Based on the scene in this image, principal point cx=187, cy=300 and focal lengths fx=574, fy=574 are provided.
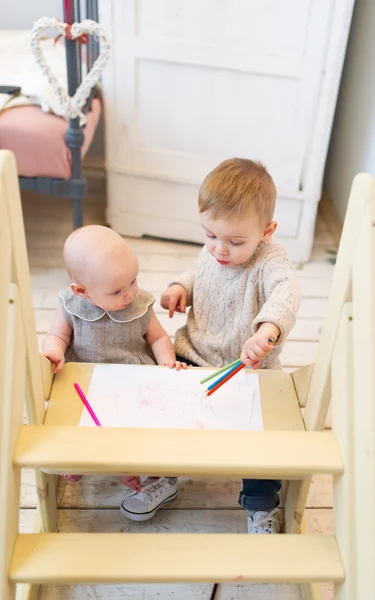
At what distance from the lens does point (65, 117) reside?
1675 millimetres

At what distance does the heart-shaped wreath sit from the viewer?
59.7 inches

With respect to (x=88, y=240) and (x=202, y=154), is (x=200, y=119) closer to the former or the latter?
(x=202, y=154)

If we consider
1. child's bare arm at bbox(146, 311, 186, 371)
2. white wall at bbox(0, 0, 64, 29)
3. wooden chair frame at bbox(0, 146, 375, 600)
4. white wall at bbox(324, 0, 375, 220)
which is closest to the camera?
wooden chair frame at bbox(0, 146, 375, 600)

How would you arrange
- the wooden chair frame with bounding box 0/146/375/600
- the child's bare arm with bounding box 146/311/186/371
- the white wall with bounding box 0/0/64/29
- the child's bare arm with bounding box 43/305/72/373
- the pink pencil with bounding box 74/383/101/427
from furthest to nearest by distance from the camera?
the white wall with bounding box 0/0/64/29
the child's bare arm with bounding box 146/311/186/371
the child's bare arm with bounding box 43/305/72/373
the pink pencil with bounding box 74/383/101/427
the wooden chair frame with bounding box 0/146/375/600

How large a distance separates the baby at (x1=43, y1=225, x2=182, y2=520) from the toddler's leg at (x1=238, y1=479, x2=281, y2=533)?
0.55 feet

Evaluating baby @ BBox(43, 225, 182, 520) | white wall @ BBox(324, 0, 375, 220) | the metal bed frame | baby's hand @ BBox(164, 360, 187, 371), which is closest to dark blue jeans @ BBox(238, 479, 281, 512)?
baby @ BBox(43, 225, 182, 520)

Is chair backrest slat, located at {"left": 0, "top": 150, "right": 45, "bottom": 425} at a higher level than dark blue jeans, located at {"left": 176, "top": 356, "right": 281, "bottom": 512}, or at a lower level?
higher

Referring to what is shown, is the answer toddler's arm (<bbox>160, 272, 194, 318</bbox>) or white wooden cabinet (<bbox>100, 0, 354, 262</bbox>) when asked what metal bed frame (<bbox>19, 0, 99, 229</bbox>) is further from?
toddler's arm (<bbox>160, 272, 194, 318</bbox>)

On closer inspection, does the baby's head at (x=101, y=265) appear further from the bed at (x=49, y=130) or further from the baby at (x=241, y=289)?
the bed at (x=49, y=130)

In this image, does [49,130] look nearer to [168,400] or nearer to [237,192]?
[237,192]

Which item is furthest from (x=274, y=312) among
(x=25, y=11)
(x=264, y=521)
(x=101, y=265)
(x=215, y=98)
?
(x=25, y=11)

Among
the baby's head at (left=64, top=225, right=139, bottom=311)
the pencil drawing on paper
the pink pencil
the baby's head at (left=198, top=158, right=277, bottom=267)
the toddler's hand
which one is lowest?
the toddler's hand

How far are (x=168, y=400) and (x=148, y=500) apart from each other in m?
0.29

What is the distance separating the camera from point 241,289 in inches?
42.1
